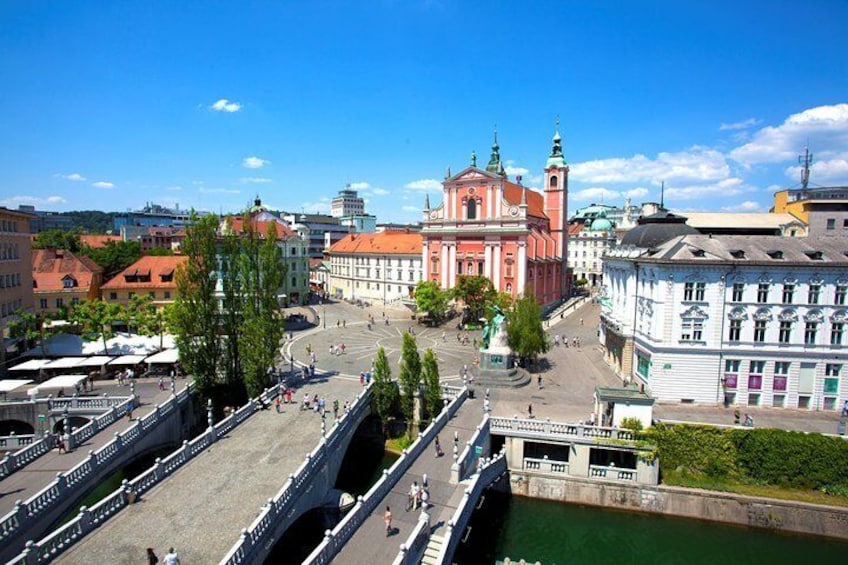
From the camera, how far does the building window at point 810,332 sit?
30969 millimetres

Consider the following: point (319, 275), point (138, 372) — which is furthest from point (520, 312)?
point (319, 275)

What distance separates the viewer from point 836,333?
30.9 metres

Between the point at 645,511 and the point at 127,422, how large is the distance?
29479 millimetres

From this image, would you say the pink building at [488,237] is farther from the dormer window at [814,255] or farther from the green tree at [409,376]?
the green tree at [409,376]

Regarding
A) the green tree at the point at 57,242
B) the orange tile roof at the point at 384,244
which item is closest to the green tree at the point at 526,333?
the orange tile roof at the point at 384,244

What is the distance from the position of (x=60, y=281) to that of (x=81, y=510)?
4248cm

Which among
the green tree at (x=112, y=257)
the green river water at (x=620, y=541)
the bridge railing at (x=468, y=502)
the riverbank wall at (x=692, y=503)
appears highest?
the green tree at (x=112, y=257)

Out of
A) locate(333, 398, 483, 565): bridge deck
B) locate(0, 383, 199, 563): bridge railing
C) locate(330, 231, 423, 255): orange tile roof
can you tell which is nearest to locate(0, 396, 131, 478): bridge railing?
locate(0, 383, 199, 563): bridge railing

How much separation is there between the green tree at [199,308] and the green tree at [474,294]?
33.9 meters

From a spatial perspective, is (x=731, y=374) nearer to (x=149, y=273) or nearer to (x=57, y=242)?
(x=149, y=273)

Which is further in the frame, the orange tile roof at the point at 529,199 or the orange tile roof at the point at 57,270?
the orange tile roof at the point at 529,199

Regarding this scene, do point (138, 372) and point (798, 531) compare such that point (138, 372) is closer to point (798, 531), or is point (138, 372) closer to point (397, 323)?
point (397, 323)

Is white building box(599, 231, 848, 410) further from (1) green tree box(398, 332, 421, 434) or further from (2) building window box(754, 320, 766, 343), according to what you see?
(1) green tree box(398, 332, 421, 434)

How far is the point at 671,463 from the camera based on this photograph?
2584cm
